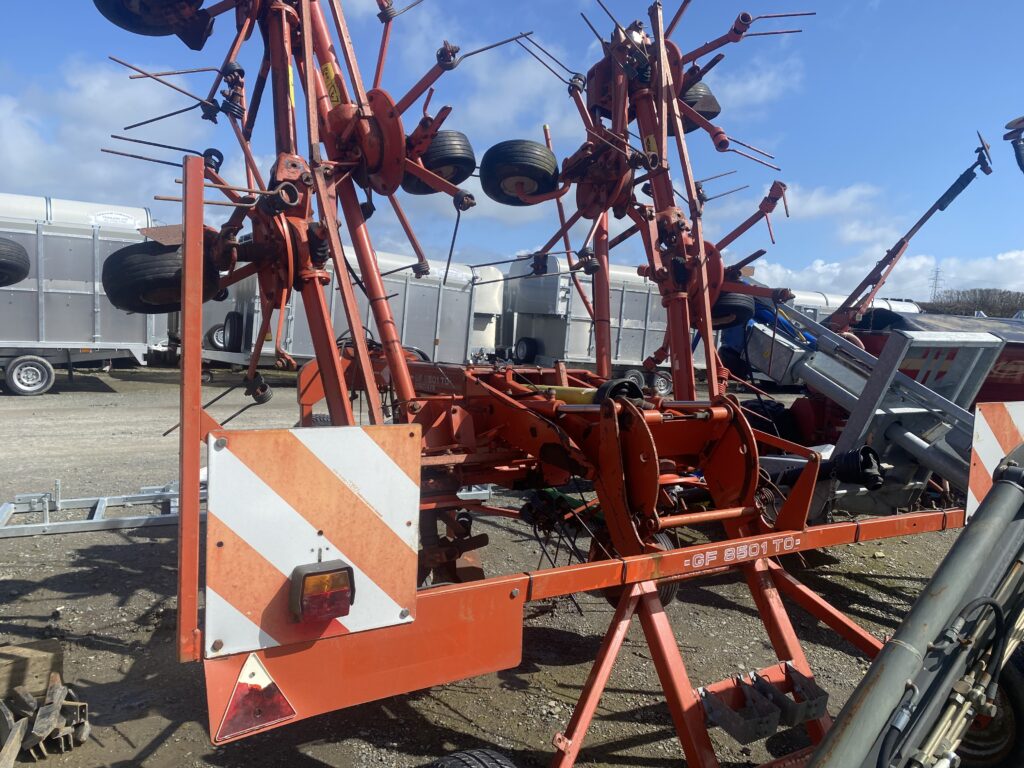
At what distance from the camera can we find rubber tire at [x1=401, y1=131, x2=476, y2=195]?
16.3 feet

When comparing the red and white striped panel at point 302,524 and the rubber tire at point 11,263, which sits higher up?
the rubber tire at point 11,263

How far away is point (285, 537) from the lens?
193 cm

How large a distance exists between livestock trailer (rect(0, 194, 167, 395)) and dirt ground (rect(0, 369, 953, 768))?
25.0ft

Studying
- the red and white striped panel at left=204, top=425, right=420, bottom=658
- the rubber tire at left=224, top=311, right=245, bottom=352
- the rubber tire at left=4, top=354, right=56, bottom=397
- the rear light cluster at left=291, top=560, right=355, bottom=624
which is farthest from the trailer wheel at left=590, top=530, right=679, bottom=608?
the rubber tire at left=4, top=354, right=56, bottom=397

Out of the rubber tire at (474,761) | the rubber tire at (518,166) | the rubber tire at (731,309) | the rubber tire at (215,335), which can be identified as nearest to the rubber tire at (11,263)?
the rubber tire at (518,166)

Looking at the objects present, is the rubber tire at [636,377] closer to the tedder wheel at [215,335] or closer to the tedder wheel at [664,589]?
the tedder wheel at [664,589]

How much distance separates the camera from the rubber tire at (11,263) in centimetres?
457

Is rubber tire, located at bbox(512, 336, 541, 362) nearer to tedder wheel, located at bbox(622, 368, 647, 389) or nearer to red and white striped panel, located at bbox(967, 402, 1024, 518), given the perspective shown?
tedder wheel, located at bbox(622, 368, 647, 389)

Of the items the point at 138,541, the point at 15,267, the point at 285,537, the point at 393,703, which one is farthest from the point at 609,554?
the point at 15,267

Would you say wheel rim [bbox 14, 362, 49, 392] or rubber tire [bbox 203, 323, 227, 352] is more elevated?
rubber tire [bbox 203, 323, 227, 352]

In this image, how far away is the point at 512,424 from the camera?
11.8 feet

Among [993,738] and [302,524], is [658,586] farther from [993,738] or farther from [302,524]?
[302,524]

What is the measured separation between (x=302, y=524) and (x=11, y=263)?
3.93 m

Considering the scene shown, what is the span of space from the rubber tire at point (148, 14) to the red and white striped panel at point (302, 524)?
12.5ft
